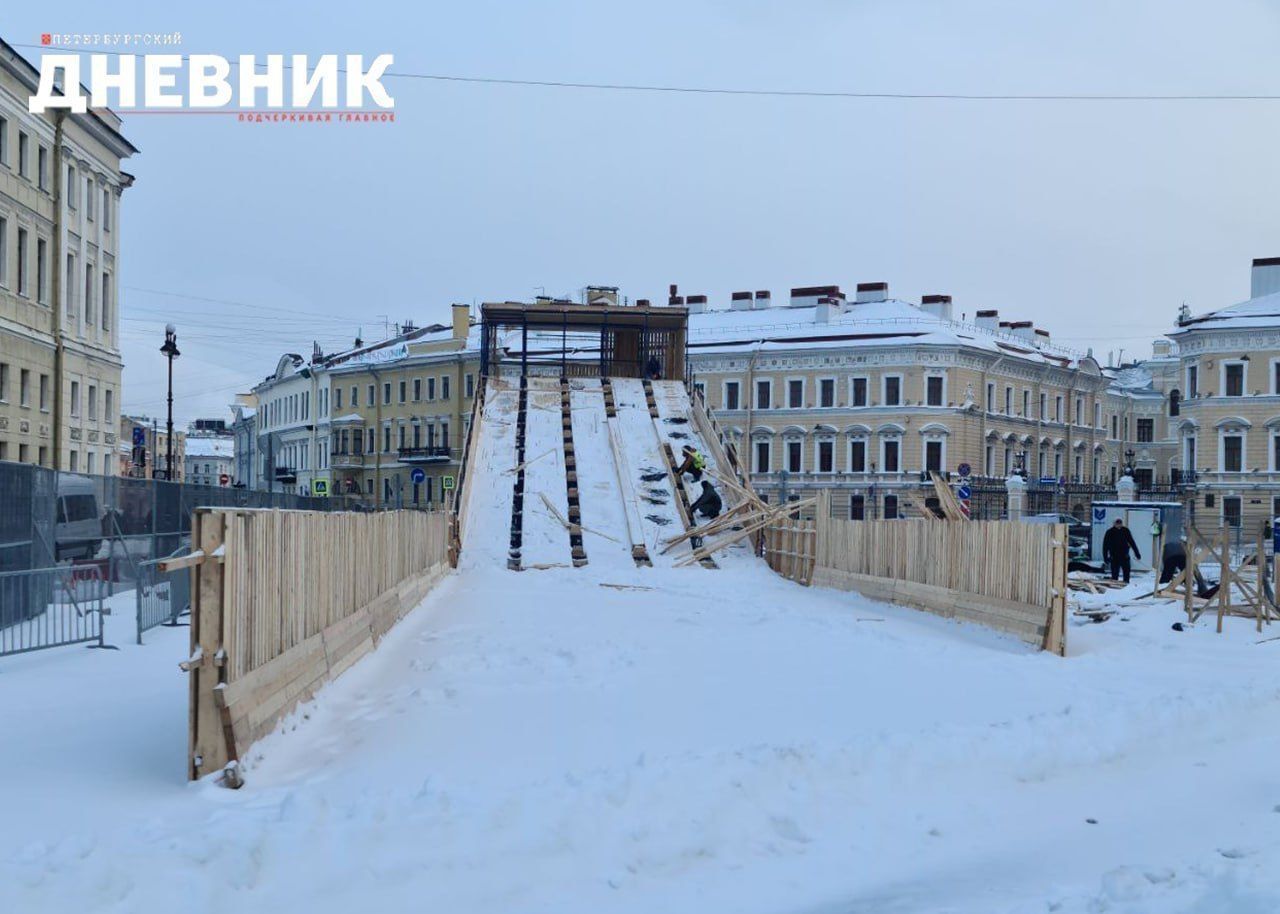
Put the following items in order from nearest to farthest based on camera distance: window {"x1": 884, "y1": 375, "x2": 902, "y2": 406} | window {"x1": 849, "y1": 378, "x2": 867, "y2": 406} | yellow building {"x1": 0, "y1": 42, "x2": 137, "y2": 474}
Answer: yellow building {"x1": 0, "y1": 42, "x2": 137, "y2": 474}, window {"x1": 884, "y1": 375, "x2": 902, "y2": 406}, window {"x1": 849, "y1": 378, "x2": 867, "y2": 406}

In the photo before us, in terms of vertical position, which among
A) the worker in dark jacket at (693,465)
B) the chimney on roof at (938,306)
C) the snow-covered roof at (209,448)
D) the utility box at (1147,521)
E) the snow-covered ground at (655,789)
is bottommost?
the snow-covered ground at (655,789)

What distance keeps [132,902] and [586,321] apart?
136 feet

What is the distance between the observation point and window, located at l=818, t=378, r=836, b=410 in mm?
74938

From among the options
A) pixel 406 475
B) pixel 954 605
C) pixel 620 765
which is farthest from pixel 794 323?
pixel 620 765

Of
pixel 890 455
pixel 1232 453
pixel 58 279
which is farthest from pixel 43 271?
pixel 1232 453

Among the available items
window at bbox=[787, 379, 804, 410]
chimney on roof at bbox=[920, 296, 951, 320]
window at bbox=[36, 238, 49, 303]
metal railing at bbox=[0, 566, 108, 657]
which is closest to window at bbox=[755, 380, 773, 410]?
window at bbox=[787, 379, 804, 410]

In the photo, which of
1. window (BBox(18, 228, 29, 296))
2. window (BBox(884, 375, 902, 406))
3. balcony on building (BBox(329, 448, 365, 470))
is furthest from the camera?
balcony on building (BBox(329, 448, 365, 470))

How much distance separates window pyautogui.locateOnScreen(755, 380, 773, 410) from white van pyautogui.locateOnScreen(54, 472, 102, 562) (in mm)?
58709

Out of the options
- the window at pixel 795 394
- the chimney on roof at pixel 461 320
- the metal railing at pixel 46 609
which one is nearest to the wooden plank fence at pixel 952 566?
the metal railing at pixel 46 609

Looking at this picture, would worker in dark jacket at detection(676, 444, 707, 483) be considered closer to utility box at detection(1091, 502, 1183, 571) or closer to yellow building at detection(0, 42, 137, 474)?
utility box at detection(1091, 502, 1183, 571)

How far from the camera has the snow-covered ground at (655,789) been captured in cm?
688

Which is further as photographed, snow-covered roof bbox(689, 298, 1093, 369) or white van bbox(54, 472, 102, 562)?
snow-covered roof bbox(689, 298, 1093, 369)

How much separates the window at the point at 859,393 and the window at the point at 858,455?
6.40 ft

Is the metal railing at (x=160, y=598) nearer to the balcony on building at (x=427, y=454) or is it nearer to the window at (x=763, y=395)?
the window at (x=763, y=395)
